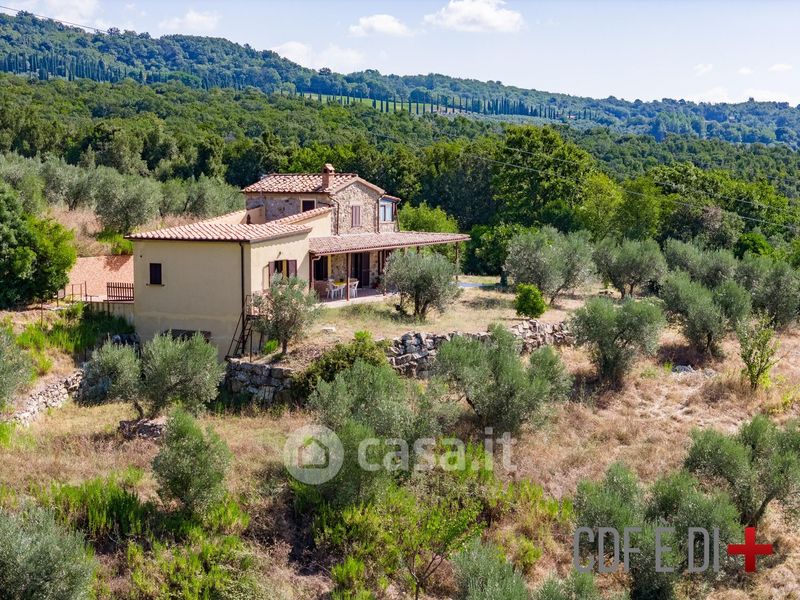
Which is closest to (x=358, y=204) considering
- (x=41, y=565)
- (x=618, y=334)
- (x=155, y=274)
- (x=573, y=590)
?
(x=155, y=274)

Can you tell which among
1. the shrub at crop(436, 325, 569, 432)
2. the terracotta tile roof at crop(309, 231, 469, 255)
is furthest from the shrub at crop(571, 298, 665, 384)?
the terracotta tile roof at crop(309, 231, 469, 255)

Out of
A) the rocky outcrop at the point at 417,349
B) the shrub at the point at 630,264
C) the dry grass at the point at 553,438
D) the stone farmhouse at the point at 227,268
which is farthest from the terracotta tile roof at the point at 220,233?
the shrub at the point at 630,264

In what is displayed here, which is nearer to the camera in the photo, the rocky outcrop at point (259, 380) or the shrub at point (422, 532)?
the shrub at point (422, 532)

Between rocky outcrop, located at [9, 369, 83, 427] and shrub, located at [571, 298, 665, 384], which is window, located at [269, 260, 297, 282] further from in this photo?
shrub, located at [571, 298, 665, 384]

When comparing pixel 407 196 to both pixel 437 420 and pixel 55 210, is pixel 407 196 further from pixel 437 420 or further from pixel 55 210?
pixel 437 420

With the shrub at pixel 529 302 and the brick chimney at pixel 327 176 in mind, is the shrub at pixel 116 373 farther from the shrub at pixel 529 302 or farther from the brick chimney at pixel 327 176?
the brick chimney at pixel 327 176

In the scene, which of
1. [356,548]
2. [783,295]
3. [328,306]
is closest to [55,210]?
[328,306]

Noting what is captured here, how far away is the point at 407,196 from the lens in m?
53.7

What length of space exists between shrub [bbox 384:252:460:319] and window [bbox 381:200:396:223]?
7.50 m

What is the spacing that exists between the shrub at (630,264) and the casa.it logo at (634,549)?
1985cm

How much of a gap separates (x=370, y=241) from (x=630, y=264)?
1062 cm

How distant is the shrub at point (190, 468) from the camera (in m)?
14.0

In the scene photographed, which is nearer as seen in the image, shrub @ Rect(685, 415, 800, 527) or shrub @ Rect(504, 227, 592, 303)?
shrub @ Rect(685, 415, 800, 527)

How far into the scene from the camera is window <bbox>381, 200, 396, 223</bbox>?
33.2m
